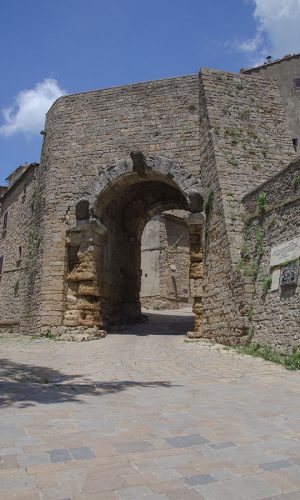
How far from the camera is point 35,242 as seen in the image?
471 inches

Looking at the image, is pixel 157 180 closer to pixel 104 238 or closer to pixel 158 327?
pixel 104 238

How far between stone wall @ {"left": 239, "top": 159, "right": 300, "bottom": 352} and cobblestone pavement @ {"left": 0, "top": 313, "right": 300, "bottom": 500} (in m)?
0.98

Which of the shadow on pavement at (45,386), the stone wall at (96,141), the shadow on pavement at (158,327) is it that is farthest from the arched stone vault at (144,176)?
the shadow on pavement at (45,386)

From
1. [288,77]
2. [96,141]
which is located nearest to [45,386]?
[96,141]

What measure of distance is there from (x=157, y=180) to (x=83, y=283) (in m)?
3.57

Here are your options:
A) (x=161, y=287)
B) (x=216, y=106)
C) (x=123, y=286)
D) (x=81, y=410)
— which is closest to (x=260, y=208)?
(x=216, y=106)

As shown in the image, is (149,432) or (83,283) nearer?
(149,432)

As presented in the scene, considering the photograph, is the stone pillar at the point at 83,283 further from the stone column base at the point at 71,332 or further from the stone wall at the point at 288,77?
the stone wall at the point at 288,77

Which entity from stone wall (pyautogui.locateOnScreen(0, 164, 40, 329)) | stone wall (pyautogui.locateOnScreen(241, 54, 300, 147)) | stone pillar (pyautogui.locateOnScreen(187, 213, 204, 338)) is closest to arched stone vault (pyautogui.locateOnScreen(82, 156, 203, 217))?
stone pillar (pyautogui.locateOnScreen(187, 213, 204, 338))

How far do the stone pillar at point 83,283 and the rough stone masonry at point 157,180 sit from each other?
3 centimetres

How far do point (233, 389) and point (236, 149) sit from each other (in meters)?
7.00

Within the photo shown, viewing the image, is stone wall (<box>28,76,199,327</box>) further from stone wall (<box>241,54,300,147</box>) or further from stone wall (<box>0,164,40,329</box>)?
stone wall (<box>241,54,300,147</box>)

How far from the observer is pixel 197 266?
408 inches

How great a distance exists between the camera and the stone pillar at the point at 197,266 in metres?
10.0
